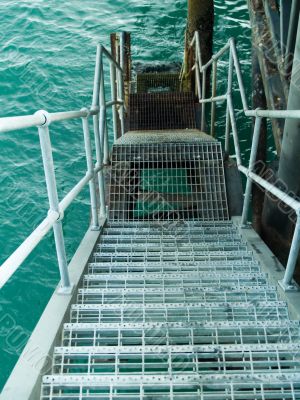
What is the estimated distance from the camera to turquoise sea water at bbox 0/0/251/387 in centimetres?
530

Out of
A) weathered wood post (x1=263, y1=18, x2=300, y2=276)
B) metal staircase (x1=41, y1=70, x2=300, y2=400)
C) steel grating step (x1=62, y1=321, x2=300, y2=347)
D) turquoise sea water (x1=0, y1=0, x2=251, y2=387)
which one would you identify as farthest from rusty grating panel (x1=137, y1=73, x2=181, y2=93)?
steel grating step (x1=62, y1=321, x2=300, y2=347)

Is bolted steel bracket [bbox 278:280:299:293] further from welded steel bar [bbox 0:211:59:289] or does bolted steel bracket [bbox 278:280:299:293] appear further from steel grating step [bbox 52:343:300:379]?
welded steel bar [bbox 0:211:59:289]

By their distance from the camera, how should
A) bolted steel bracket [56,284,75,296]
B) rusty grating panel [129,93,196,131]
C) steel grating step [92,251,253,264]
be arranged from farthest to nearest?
rusty grating panel [129,93,196,131]
steel grating step [92,251,253,264]
bolted steel bracket [56,284,75,296]

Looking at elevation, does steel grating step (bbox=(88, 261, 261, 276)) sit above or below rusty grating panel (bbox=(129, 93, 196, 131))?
below

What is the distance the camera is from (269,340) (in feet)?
7.91

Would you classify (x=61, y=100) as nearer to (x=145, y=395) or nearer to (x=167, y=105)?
(x=167, y=105)

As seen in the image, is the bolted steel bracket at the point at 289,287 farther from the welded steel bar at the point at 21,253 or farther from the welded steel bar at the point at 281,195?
the welded steel bar at the point at 21,253

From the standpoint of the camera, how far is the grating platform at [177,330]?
1942 mm

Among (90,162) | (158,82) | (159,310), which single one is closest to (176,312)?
(159,310)

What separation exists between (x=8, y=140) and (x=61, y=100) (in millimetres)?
1862

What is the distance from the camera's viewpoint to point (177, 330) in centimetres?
238

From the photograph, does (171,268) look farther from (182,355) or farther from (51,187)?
(51,187)

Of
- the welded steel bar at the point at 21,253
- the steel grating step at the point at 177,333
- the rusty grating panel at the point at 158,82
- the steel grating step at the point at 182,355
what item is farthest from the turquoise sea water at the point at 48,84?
the welded steel bar at the point at 21,253

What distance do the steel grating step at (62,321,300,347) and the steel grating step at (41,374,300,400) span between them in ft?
1.22
